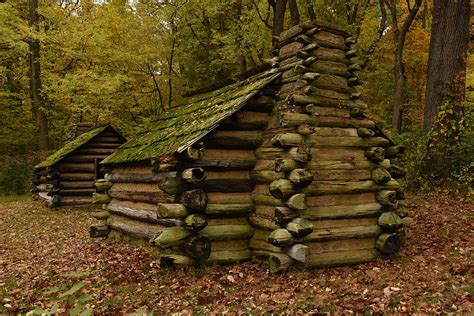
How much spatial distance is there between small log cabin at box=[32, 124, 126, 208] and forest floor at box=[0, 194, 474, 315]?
8.68 meters

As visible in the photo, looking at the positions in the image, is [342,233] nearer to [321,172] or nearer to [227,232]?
[321,172]

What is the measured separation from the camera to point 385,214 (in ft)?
26.4

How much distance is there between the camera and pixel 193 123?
9.08 metres

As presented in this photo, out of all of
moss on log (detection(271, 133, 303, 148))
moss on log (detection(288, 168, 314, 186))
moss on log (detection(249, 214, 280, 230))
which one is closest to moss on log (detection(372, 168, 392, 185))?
moss on log (detection(288, 168, 314, 186))

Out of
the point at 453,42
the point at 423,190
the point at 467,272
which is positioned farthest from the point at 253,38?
the point at 467,272

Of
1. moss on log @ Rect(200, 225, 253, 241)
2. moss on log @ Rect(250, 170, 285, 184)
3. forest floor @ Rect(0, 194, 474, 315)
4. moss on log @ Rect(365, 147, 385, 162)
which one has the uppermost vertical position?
moss on log @ Rect(365, 147, 385, 162)

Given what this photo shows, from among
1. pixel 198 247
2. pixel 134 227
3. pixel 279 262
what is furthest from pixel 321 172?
pixel 134 227

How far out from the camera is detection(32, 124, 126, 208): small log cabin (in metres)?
18.5

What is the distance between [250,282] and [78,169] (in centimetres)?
1466

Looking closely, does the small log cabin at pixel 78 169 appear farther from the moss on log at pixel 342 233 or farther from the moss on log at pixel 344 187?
the moss on log at pixel 342 233

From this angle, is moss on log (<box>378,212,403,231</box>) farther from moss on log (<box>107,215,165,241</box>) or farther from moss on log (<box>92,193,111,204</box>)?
moss on log (<box>92,193,111,204</box>)

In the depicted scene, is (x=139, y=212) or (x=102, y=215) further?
(x=102, y=215)

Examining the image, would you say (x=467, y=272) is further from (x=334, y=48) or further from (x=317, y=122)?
(x=334, y=48)

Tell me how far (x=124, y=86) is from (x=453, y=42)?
19.9 meters
